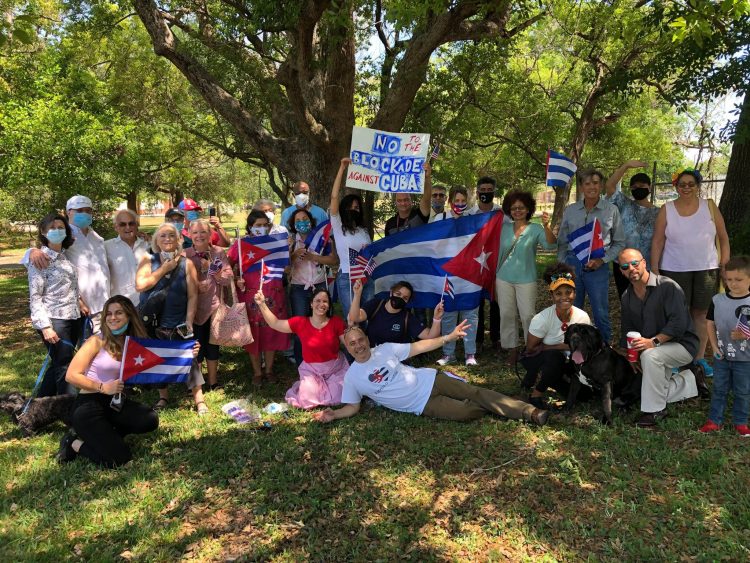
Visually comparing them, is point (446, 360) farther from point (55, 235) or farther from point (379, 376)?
point (55, 235)

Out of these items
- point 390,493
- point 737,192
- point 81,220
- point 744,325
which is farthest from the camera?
point 737,192

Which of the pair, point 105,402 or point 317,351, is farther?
point 317,351

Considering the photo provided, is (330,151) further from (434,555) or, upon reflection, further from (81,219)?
(434,555)

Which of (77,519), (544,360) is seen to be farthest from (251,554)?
(544,360)

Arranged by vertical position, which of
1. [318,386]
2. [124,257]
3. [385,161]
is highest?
[385,161]

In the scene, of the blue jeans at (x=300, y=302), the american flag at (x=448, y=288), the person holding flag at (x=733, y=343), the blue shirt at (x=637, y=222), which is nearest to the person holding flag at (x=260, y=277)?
the blue jeans at (x=300, y=302)

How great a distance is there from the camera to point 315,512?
3994 millimetres

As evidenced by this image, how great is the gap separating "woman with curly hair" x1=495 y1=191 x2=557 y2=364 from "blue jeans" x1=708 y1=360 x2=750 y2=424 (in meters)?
2.17

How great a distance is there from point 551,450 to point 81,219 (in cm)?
548

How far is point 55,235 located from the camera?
17.9 feet

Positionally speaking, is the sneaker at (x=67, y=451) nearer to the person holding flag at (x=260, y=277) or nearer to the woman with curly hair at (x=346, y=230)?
the person holding flag at (x=260, y=277)

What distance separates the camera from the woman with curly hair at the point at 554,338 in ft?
17.7

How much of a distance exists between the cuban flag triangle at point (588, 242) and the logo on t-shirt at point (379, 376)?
2798 millimetres

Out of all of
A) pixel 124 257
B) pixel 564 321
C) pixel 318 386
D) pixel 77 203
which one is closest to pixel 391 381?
pixel 318 386
